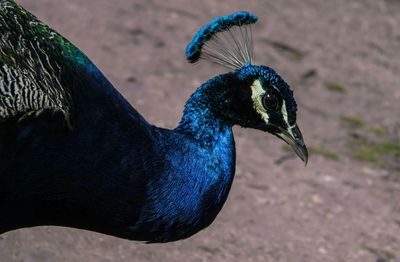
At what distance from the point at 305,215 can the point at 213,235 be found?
22.7 inches

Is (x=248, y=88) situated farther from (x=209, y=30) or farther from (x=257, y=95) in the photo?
(x=209, y=30)

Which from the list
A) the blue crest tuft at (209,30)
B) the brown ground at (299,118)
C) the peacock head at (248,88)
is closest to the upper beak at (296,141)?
the peacock head at (248,88)

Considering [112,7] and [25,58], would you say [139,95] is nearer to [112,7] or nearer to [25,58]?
[112,7]

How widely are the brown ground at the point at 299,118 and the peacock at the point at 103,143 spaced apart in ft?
2.73

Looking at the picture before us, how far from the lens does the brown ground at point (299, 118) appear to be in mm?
4016

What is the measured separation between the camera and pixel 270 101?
10.3 feet

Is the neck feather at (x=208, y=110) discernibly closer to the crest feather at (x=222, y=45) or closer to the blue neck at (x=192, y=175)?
the blue neck at (x=192, y=175)

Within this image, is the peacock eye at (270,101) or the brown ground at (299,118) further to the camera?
the brown ground at (299,118)

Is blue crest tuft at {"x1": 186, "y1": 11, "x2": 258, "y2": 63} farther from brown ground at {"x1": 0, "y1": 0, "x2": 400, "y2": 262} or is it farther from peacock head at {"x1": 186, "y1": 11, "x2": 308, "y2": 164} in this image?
brown ground at {"x1": 0, "y1": 0, "x2": 400, "y2": 262}

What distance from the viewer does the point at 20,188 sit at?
9.11ft

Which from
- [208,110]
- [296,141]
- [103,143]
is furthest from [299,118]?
[103,143]

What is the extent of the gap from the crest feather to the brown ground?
101 cm

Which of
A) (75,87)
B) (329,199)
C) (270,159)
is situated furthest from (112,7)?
(75,87)

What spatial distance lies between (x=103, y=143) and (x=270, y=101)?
653 mm
